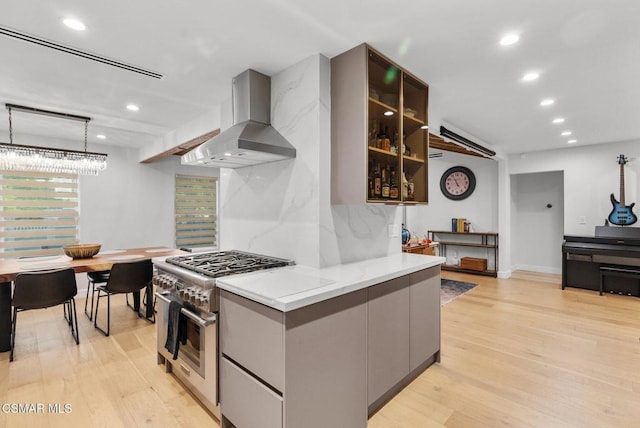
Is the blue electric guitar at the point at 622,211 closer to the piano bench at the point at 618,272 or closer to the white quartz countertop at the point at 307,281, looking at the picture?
the piano bench at the point at 618,272

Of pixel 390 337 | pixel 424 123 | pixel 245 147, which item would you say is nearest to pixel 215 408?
pixel 390 337

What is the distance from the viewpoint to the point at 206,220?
638 centimetres

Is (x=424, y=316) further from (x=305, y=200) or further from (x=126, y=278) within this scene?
(x=126, y=278)

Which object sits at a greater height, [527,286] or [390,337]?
[390,337]

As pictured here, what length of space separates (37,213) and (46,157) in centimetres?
159

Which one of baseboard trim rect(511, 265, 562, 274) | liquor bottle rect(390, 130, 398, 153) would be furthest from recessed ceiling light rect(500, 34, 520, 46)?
baseboard trim rect(511, 265, 562, 274)

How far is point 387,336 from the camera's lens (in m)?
2.07

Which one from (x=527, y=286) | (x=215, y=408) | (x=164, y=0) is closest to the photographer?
(x=164, y=0)

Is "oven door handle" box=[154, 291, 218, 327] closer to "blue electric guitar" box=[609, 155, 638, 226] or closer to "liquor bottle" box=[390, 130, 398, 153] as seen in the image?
"liquor bottle" box=[390, 130, 398, 153]

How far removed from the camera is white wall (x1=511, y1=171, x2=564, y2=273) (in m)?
6.40

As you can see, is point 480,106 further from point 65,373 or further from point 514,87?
point 65,373

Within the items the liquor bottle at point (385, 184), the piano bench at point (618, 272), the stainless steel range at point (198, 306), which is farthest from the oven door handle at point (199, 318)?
the piano bench at point (618, 272)

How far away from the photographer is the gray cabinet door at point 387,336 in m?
1.95

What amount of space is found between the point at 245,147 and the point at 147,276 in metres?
2.46
